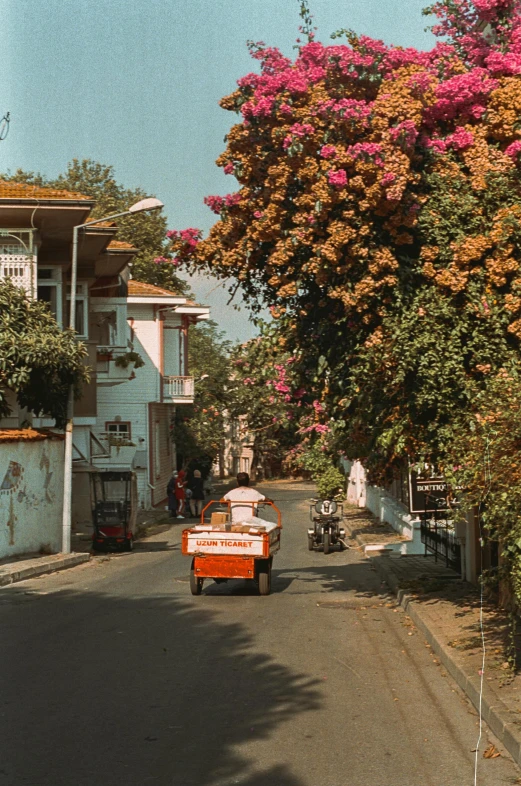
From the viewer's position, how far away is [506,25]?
41.7 feet

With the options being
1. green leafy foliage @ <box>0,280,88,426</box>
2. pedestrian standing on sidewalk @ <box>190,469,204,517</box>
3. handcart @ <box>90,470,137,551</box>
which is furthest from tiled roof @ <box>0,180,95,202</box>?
pedestrian standing on sidewalk @ <box>190,469,204,517</box>

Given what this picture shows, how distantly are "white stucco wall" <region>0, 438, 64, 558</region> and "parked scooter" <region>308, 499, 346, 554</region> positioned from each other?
6.33 meters

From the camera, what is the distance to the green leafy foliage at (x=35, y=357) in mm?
23033

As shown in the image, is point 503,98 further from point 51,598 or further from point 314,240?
point 51,598

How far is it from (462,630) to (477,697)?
3.36m

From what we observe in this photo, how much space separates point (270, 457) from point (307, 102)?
68.7m

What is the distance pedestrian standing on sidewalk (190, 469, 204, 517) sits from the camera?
3872cm

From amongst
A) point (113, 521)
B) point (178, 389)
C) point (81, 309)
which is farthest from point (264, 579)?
point (178, 389)

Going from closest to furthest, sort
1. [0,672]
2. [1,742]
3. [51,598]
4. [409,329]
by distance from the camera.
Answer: [1,742] → [0,672] → [409,329] → [51,598]

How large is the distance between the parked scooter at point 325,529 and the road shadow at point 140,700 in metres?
11.6

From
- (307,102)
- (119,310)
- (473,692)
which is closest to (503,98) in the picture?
(307,102)

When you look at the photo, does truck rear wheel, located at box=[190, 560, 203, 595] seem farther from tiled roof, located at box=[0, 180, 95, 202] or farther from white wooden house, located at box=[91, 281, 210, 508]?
white wooden house, located at box=[91, 281, 210, 508]

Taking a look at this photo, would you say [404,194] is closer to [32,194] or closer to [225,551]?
[225,551]

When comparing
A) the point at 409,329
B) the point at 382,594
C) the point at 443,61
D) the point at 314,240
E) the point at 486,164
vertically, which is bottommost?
the point at 382,594
